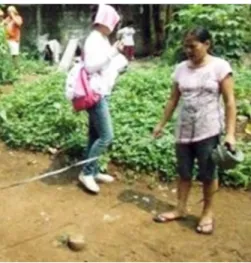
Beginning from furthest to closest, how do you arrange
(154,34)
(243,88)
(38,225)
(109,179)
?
(154,34), (243,88), (109,179), (38,225)

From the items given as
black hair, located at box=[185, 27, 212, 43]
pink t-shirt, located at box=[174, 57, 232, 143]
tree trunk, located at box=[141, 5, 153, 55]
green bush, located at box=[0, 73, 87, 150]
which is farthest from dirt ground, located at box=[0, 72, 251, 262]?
tree trunk, located at box=[141, 5, 153, 55]

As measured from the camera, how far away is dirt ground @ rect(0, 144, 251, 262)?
163 inches

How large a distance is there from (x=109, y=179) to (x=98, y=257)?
1261 mm

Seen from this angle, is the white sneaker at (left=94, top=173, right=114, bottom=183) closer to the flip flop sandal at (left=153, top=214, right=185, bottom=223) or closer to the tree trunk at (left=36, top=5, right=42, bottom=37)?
the flip flop sandal at (left=153, top=214, right=185, bottom=223)

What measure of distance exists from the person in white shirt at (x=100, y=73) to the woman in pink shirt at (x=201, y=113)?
1.64 feet

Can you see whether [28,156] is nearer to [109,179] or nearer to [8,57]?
[109,179]

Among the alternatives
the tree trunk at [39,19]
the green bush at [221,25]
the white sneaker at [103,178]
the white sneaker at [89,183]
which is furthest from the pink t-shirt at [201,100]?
the tree trunk at [39,19]

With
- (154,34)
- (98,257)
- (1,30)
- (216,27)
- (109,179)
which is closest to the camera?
(98,257)

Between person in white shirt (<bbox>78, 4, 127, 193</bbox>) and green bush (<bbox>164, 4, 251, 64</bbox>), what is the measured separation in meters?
5.05

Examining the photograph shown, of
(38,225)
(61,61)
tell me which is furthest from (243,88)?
(61,61)

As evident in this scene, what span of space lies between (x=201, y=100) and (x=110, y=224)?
113 cm

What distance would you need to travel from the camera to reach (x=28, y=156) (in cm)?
576

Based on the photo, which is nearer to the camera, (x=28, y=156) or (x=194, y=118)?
(x=194, y=118)

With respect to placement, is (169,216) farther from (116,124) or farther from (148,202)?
(116,124)
